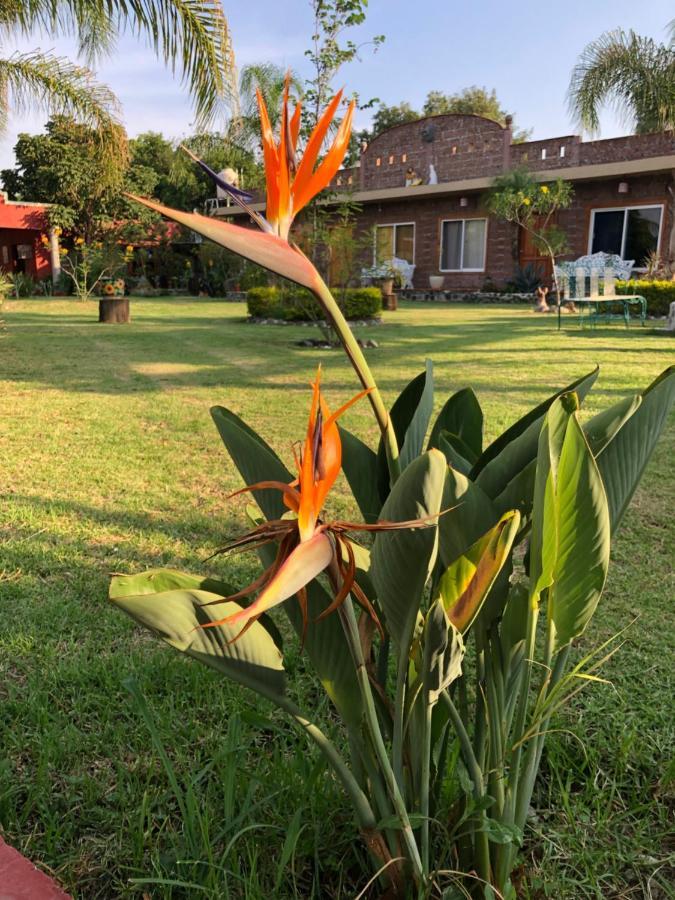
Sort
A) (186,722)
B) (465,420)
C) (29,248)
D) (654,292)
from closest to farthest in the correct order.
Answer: (465,420), (186,722), (654,292), (29,248)

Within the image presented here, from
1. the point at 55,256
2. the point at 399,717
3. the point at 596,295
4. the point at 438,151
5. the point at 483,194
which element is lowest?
the point at 399,717

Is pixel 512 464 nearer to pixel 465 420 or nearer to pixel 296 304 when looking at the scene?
pixel 465 420

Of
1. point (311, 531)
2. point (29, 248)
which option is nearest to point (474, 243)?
point (29, 248)

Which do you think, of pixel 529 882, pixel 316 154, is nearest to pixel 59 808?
pixel 529 882

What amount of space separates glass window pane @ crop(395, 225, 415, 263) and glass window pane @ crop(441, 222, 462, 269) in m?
1.11

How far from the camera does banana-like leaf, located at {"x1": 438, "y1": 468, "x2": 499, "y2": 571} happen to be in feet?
2.83

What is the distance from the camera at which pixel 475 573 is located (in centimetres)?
78

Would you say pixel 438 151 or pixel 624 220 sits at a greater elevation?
pixel 438 151

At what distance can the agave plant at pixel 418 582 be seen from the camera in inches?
27.1

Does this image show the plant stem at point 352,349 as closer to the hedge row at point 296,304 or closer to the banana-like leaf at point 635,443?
the banana-like leaf at point 635,443

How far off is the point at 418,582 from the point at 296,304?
11.7 metres

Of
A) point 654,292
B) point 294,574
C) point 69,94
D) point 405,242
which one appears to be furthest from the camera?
point 405,242

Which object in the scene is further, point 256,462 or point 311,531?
point 256,462

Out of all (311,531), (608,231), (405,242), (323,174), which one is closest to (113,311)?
(405,242)
